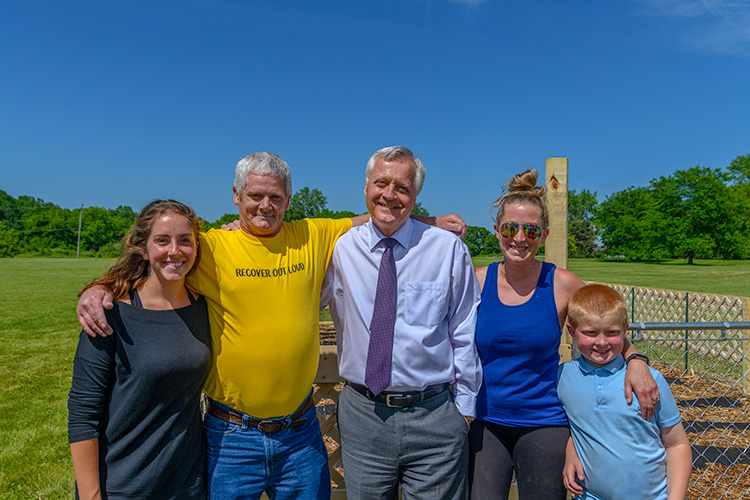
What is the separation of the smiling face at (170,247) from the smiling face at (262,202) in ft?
1.02

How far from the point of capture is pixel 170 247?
214 cm

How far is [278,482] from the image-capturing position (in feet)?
7.70

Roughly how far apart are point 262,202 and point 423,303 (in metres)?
0.96

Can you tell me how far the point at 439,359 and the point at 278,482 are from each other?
3.36ft

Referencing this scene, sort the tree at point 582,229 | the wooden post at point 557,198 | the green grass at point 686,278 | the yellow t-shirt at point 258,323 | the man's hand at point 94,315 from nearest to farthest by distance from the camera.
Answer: the man's hand at point 94,315
the yellow t-shirt at point 258,323
the wooden post at point 557,198
the green grass at point 686,278
the tree at point 582,229

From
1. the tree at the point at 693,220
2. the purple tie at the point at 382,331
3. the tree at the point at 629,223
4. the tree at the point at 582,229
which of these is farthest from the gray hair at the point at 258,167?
the tree at the point at 582,229

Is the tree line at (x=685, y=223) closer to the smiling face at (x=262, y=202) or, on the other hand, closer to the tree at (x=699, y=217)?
the tree at (x=699, y=217)

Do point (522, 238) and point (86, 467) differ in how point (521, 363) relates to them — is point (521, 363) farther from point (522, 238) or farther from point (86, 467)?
point (86, 467)

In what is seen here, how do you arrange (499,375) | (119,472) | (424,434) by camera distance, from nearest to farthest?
(119,472)
(424,434)
(499,375)

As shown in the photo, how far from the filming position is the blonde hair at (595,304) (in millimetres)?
2270

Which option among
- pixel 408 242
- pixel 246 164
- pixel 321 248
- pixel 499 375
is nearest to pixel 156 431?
pixel 321 248

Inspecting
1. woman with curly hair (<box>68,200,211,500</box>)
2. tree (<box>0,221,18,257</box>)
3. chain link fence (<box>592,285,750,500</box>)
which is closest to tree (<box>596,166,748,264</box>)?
chain link fence (<box>592,285,750,500</box>)

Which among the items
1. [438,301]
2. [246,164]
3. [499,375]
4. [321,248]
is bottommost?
[499,375]

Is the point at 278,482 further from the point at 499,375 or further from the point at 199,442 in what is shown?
the point at 499,375
